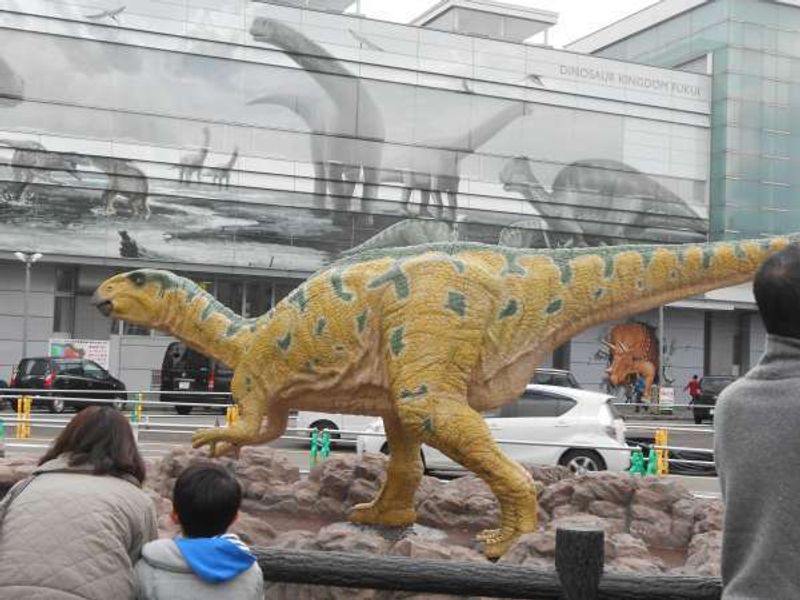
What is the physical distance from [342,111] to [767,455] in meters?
25.1

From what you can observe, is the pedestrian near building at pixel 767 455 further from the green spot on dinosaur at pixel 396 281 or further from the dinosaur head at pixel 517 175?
the dinosaur head at pixel 517 175

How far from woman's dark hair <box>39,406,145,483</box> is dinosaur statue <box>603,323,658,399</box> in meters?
26.1

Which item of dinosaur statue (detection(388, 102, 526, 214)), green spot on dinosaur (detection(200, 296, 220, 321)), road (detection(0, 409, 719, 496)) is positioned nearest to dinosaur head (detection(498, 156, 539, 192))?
dinosaur statue (detection(388, 102, 526, 214))

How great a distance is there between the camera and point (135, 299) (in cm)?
648

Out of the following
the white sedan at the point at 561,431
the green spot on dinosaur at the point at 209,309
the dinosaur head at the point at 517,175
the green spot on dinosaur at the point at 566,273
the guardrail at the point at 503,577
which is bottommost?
the white sedan at the point at 561,431

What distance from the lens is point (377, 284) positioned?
5895mm

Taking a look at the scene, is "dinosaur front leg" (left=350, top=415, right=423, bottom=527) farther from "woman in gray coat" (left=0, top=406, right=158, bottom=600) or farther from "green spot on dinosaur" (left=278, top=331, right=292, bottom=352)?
"woman in gray coat" (left=0, top=406, right=158, bottom=600)

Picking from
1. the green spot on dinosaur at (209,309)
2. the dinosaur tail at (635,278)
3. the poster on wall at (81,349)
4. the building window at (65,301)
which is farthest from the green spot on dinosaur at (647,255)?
the building window at (65,301)

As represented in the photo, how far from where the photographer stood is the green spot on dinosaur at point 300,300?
6027mm

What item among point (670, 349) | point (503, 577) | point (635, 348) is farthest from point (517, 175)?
→ point (503, 577)

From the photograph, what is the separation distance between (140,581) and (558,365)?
94.2 ft

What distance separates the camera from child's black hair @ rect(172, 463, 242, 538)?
2.59 meters

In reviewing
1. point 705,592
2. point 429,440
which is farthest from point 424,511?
point 705,592

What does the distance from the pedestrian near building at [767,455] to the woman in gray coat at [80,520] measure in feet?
4.66
